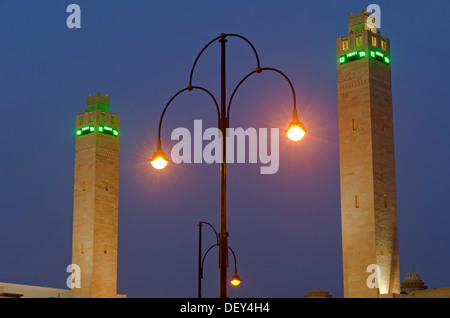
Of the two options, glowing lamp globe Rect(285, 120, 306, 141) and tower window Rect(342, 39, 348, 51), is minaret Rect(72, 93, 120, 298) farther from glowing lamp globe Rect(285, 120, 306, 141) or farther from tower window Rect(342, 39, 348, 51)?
glowing lamp globe Rect(285, 120, 306, 141)

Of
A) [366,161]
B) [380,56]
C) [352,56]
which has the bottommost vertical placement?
[366,161]

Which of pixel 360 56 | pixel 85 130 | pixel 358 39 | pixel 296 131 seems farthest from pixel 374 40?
pixel 296 131

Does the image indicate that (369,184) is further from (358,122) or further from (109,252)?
(109,252)

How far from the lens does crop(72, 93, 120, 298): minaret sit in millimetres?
63094

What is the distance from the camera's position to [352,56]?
50.9 m

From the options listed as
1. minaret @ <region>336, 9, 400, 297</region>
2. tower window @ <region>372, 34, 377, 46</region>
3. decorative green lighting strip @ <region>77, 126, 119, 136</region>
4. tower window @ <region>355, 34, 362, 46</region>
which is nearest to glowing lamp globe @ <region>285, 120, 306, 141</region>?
minaret @ <region>336, 9, 400, 297</region>

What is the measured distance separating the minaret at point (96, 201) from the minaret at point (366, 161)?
23847mm

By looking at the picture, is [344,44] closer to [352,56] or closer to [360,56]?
[352,56]

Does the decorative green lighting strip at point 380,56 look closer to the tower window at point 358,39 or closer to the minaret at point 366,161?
the minaret at point 366,161

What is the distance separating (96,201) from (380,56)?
91.5 ft

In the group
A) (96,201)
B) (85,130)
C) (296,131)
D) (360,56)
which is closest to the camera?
(296,131)
